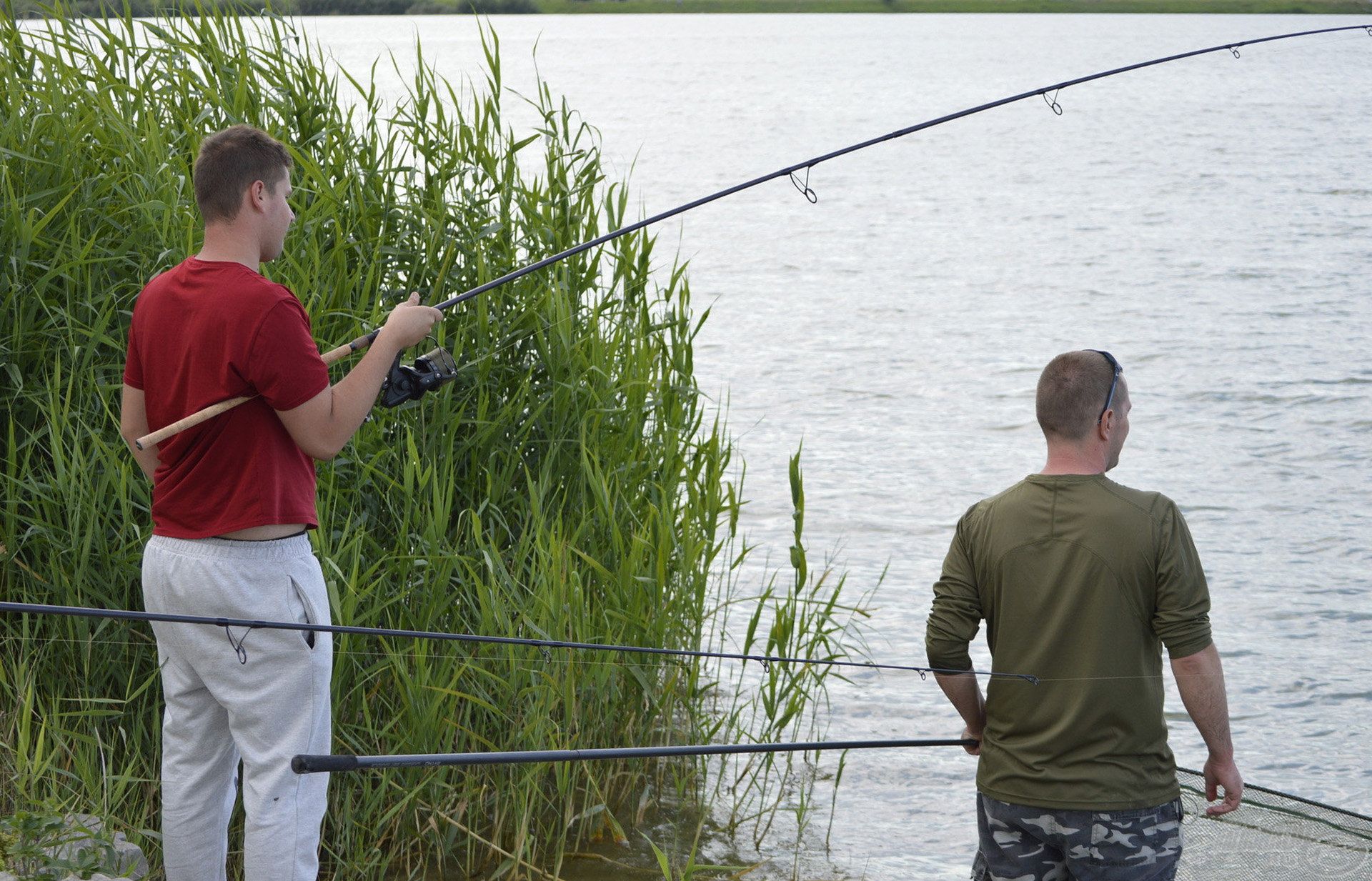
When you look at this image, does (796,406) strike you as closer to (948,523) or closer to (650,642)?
(948,523)

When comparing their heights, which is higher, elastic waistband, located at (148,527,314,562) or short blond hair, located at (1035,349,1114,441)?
short blond hair, located at (1035,349,1114,441)

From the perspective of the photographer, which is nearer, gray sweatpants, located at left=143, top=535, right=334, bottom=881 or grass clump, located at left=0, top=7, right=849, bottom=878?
gray sweatpants, located at left=143, top=535, right=334, bottom=881

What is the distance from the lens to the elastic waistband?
8.34 feet

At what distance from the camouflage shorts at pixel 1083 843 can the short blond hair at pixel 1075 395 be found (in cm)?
66

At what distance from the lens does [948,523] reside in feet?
26.3

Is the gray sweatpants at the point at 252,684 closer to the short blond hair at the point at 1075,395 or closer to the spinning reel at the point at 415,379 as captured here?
the spinning reel at the point at 415,379

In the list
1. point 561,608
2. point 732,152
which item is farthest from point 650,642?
point 732,152

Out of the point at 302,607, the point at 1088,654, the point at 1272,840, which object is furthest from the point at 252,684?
the point at 1272,840

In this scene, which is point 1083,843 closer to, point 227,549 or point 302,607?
point 302,607

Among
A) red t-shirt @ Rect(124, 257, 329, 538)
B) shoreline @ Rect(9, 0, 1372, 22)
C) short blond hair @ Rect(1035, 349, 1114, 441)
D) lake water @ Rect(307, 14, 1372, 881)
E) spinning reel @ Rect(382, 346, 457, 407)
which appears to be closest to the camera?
red t-shirt @ Rect(124, 257, 329, 538)

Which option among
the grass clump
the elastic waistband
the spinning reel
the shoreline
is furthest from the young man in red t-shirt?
the shoreline

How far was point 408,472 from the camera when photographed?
3768 mm

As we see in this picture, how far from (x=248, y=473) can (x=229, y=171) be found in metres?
0.53

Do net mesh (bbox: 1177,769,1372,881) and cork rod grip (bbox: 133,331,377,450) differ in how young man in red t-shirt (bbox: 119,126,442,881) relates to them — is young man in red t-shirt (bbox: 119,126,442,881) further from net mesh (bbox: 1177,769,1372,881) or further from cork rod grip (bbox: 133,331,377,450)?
net mesh (bbox: 1177,769,1372,881)
